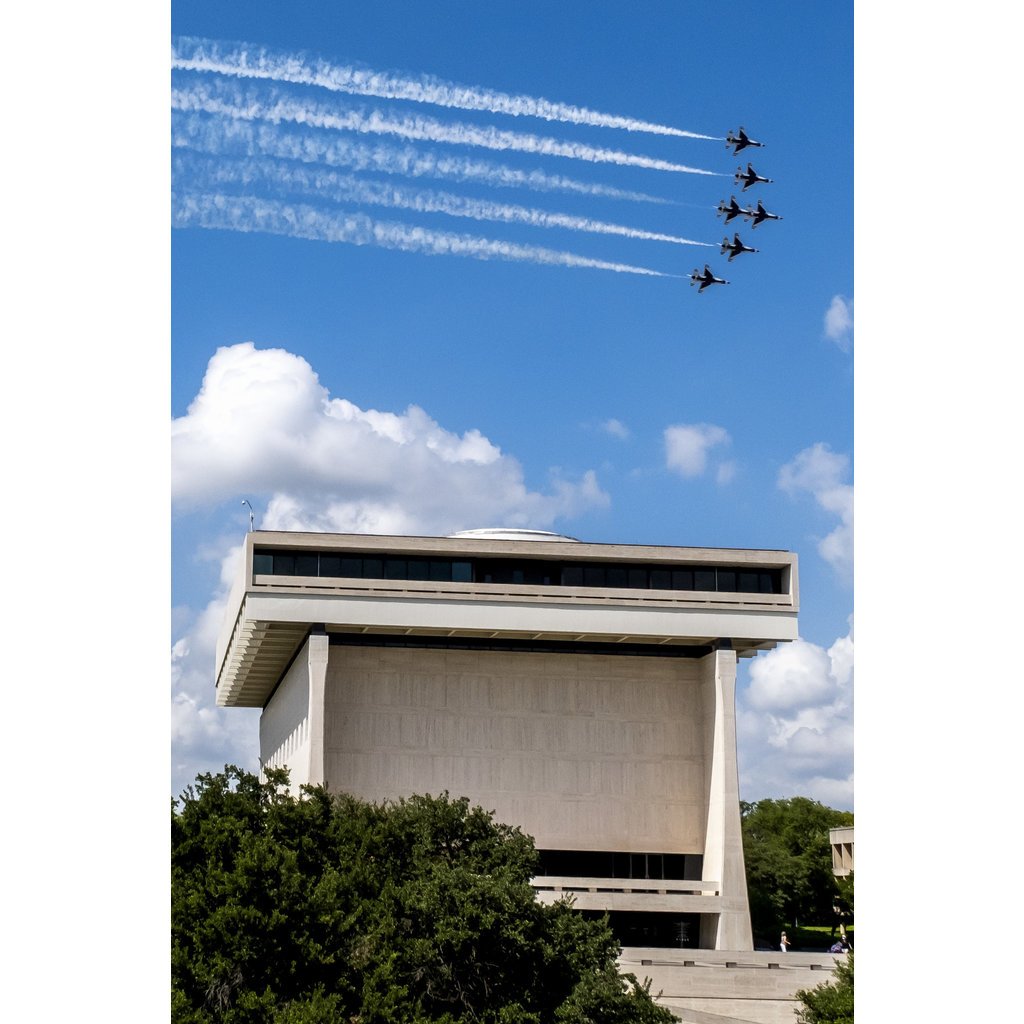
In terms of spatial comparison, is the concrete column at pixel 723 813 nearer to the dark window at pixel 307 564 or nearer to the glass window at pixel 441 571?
the glass window at pixel 441 571

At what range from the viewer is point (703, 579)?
5722cm

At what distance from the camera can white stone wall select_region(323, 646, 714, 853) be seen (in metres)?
57.0

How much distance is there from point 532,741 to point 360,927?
27.3m

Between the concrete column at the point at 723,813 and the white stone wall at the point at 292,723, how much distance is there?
629 inches

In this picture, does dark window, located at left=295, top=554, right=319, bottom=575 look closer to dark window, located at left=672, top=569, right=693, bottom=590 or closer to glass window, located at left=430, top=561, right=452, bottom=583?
glass window, located at left=430, top=561, right=452, bottom=583

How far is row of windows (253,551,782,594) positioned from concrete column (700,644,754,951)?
9.62 ft

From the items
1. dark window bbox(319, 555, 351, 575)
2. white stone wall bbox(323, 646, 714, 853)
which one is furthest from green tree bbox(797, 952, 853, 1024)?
dark window bbox(319, 555, 351, 575)

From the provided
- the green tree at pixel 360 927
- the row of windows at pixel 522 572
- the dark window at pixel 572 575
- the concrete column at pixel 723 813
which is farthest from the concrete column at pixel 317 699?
the concrete column at pixel 723 813
